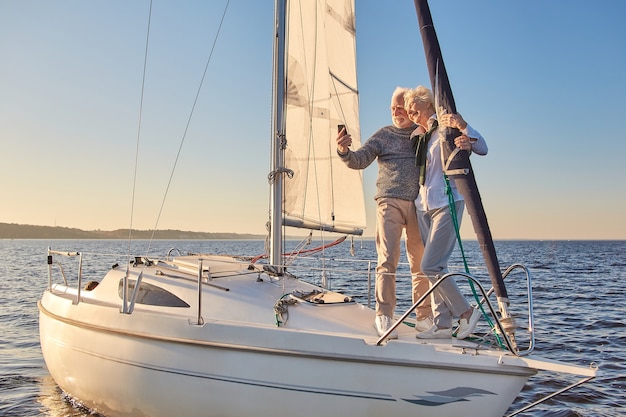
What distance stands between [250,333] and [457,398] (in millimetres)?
1897

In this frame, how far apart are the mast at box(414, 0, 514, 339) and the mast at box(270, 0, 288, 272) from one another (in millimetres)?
2818

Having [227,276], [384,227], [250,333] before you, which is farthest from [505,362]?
[227,276]

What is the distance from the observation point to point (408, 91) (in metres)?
5.29

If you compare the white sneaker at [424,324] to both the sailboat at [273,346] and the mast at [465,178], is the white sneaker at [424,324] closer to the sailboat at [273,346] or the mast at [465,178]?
the sailboat at [273,346]

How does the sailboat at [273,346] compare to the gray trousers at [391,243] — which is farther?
the gray trousers at [391,243]

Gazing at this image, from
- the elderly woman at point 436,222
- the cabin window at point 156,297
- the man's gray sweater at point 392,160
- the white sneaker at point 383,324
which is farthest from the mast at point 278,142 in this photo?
the elderly woman at point 436,222

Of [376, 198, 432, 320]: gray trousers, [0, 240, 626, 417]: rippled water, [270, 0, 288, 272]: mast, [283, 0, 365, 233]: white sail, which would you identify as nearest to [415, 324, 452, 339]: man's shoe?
[376, 198, 432, 320]: gray trousers

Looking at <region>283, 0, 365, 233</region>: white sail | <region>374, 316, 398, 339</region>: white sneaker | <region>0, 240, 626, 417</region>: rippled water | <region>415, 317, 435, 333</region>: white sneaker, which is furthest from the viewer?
<region>283, 0, 365, 233</region>: white sail

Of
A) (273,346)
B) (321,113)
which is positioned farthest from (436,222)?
(321,113)

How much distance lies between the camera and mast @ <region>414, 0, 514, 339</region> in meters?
4.54

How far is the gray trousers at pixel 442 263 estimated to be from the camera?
4.93 m

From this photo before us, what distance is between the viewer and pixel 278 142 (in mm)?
7270

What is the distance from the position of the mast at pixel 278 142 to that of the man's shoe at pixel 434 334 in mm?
2697

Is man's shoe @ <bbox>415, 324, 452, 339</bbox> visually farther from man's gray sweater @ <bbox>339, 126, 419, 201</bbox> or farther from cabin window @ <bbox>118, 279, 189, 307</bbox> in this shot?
cabin window @ <bbox>118, 279, 189, 307</bbox>
